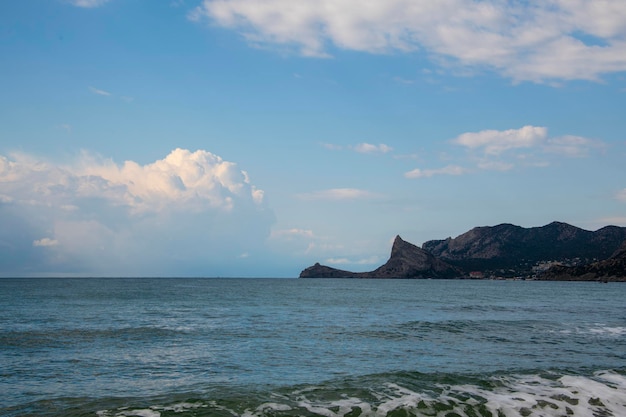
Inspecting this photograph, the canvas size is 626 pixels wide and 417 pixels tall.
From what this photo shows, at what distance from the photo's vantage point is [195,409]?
1953 cm

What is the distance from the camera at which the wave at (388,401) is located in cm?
1930

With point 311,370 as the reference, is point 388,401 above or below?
below

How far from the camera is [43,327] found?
45.6m

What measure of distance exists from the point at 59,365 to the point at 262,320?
26.6 metres

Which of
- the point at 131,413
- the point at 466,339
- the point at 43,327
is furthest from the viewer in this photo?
the point at 43,327

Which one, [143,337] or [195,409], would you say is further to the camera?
[143,337]

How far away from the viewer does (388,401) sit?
20.6m

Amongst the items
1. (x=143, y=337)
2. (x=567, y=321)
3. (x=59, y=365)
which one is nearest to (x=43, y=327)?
(x=143, y=337)

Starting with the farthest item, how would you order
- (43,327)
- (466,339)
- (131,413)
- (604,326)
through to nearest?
(604,326) < (43,327) < (466,339) < (131,413)

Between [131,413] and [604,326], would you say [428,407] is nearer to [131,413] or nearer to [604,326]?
[131,413]

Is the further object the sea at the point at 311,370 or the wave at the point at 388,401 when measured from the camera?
the sea at the point at 311,370

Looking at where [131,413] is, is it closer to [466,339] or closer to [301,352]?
[301,352]

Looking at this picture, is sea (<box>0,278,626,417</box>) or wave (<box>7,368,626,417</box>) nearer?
wave (<box>7,368,626,417</box>)

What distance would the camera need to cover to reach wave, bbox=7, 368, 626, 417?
1930cm
